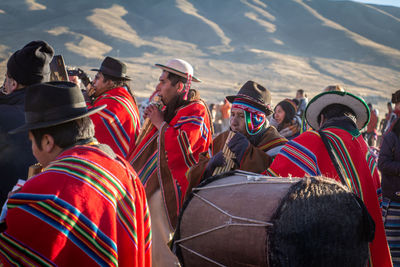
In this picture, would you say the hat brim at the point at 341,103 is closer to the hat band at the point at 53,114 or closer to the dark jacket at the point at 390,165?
the dark jacket at the point at 390,165

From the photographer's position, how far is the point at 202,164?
12.5 ft

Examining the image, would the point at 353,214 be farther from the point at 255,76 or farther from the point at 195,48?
the point at 195,48

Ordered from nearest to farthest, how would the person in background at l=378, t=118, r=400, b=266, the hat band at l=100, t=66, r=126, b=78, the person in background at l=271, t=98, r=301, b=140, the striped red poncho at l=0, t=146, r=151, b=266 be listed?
the striped red poncho at l=0, t=146, r=151, b=266, the person in background at l=378, t=118, r=400, b=266, the hat band at l=100, t=66, r=126, b=78, the person in background at l=271, t=98, r=301, b=140

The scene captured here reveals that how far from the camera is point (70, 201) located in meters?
1.97

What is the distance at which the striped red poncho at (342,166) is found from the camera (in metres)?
3.16

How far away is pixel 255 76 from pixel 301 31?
155ft

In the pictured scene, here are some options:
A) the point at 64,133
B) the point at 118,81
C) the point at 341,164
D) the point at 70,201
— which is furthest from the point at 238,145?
the point at 118,81

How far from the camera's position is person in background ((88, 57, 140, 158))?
4625 mm

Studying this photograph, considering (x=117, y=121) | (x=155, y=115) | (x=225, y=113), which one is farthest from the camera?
(x=225, y=113)

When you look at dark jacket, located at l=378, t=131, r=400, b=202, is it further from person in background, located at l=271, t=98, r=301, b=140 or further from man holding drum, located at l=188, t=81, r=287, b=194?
person in background, located at l=271, t=98, r=301, b=140

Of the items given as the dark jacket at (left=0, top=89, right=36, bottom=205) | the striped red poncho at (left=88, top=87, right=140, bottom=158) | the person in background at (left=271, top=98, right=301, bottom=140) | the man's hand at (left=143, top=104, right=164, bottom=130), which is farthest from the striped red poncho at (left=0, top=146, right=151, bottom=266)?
the person in background at (left=271, top=98, right=301, bottom=140)

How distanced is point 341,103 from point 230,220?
70.7 inches

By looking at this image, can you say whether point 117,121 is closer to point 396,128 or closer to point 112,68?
point 112,68

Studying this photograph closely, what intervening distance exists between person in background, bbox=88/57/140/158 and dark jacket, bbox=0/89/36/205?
1.58 m
